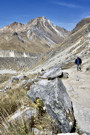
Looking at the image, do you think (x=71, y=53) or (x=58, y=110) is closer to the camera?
(x=58, y=110)

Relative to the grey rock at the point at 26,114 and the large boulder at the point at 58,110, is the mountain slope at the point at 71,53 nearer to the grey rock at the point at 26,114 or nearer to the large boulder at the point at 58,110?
the large boulder at the point at 58,110

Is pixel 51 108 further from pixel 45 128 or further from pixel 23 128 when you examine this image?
pixel 23 128

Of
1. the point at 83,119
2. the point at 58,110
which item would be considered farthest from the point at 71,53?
the point at 58,110

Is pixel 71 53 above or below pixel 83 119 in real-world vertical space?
above

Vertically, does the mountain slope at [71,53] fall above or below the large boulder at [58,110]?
above

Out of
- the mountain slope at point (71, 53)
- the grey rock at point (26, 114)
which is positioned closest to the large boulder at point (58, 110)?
the grey rock at point (26, 114)

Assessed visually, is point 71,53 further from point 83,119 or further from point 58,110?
point 58,110

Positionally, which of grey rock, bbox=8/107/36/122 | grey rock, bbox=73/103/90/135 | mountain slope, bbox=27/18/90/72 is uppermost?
mountain slope, bbox=27/18/90/72

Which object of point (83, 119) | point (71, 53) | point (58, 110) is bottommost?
point (83, 119)

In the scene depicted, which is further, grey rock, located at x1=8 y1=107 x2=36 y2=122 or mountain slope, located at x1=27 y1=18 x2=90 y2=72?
mountain slope, located at x1=27 y1=18 x2=90 y2=72

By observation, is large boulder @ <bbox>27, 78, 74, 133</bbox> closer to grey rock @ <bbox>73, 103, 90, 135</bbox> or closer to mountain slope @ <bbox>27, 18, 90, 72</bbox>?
grey rock @ <bbox>73, 103, 90, 135</bbox>

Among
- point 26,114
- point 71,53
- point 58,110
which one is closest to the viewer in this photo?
point 58,110

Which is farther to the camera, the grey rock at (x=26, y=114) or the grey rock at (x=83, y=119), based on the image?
the grey rock at (x=26, y=114)

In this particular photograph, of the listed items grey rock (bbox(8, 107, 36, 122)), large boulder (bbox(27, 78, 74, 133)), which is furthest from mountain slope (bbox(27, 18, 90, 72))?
grey rock (bbox(8, 107, 36, 122))
